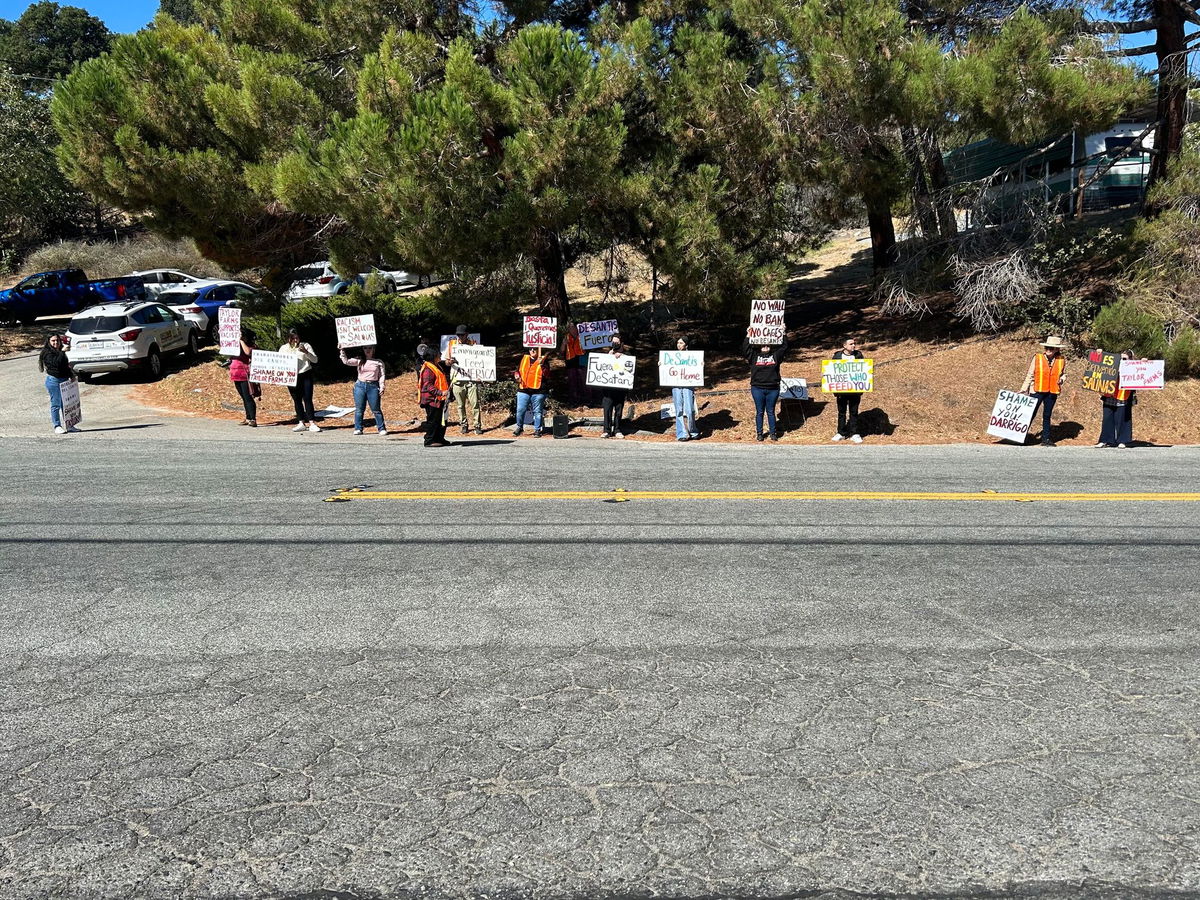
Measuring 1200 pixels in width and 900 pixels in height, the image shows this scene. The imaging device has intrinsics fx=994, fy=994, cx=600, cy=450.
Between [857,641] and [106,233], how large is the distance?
5571 centimetres

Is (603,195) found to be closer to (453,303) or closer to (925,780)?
(453,303)

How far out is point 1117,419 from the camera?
15.3 metres

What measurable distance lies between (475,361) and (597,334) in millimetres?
2555

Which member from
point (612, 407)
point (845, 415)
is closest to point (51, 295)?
point (612, 407)

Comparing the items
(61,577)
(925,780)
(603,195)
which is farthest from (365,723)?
(603,195)

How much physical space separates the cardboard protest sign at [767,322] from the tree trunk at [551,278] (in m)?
4.74

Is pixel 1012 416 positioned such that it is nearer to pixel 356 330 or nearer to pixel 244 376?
pixel 356 330

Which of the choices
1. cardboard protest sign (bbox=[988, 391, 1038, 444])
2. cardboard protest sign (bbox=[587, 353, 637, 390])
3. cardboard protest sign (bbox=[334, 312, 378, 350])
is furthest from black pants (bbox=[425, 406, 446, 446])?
cardboard protest sign (bbox=[988, 391, 1038, 444])

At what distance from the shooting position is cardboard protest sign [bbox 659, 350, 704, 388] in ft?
54.5

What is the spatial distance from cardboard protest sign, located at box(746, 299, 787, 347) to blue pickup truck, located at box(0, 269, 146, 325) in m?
22.7

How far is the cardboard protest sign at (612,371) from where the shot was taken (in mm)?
16562

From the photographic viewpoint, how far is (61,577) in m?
7.60

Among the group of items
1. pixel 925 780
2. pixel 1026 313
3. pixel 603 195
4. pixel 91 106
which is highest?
pixel 91 106

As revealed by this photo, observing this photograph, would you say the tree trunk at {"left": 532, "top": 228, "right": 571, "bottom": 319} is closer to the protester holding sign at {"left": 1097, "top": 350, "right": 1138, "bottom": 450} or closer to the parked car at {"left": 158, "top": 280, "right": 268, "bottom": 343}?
the parked car at {"left": 158, "top": 280, "right": 268, "bottom": 343}
